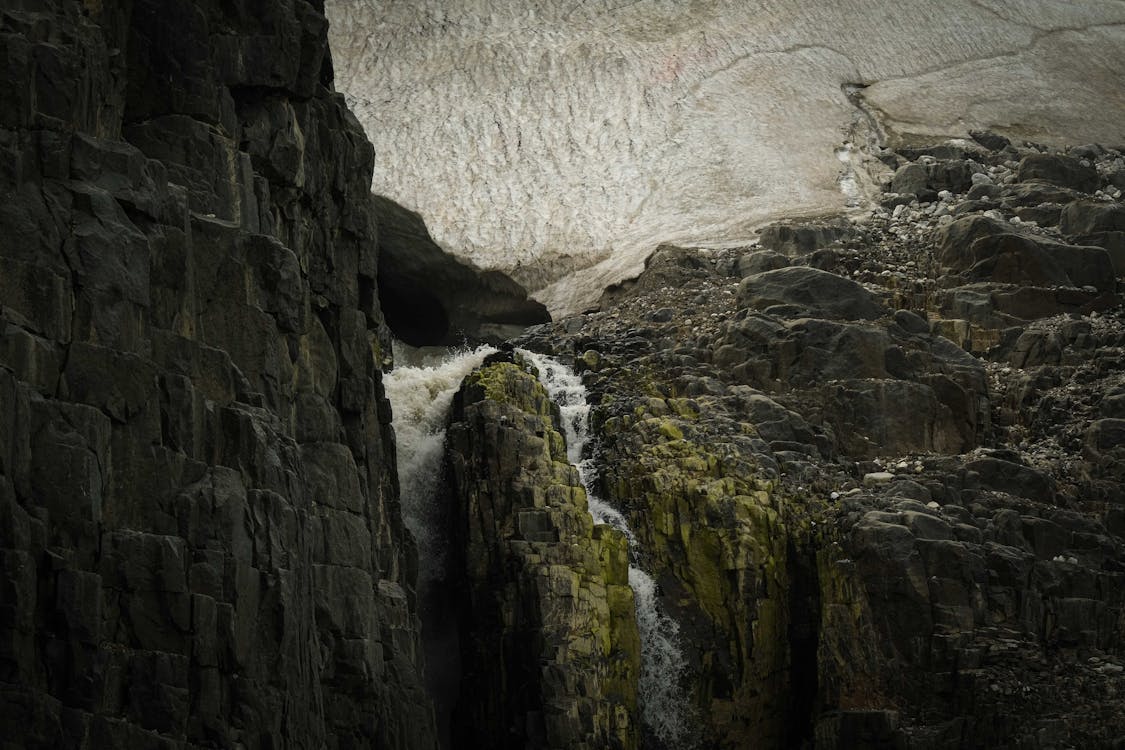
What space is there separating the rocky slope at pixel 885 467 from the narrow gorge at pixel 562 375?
0.44 ft

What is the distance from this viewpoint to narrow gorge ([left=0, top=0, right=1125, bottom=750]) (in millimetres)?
33344

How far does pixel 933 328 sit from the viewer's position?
66250mm

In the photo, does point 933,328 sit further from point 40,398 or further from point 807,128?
point 40,398

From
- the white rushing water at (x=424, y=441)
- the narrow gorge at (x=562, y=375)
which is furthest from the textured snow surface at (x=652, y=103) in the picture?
the white rushing water at (x=424, y=441)

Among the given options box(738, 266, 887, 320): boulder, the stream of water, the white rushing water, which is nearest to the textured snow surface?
box(738, 266, 887, 320): boulder

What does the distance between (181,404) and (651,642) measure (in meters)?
24.8

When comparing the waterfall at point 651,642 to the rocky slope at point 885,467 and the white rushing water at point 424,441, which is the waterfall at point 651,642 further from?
the white rushing water at point 424,441

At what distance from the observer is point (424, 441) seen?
59.4 meters

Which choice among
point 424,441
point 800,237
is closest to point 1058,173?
point 800,237

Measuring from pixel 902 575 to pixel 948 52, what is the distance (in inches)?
1642

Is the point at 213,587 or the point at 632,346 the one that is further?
the point at 632,346

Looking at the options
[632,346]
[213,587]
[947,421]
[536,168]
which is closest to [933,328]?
[947,421]

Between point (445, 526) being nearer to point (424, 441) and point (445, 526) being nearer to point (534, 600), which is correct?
point (424, 441)

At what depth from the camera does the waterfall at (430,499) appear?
56.3 metres
